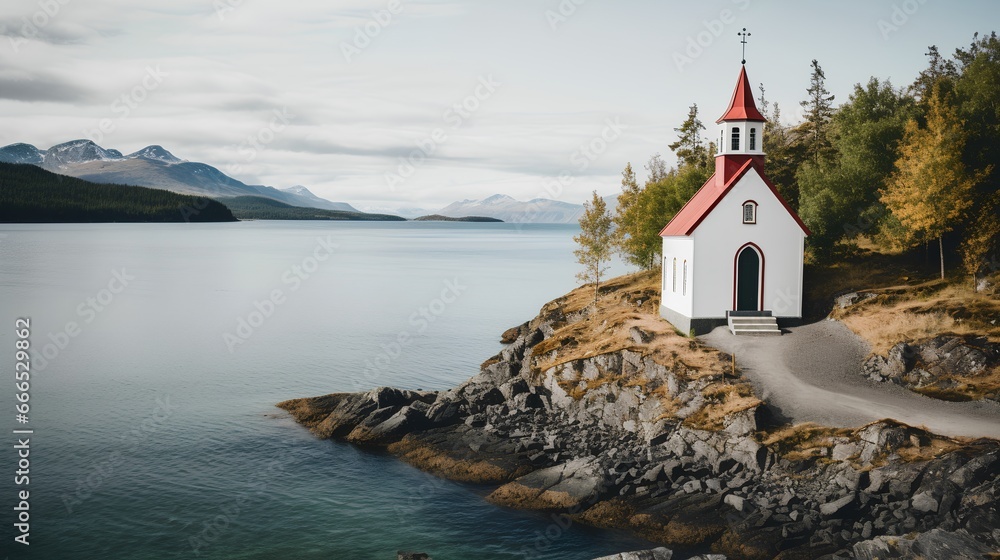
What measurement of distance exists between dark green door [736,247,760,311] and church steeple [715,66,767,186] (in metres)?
4.40

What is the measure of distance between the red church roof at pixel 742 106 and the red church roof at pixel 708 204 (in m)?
0.79

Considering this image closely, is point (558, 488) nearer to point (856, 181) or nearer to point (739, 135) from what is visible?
point (739, 135)

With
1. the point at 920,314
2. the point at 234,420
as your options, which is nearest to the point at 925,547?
the point at 920,314

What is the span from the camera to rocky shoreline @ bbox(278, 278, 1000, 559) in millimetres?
20000

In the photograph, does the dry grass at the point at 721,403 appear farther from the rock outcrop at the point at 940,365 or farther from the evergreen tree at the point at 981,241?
the evergreen tree at the point at 981,241

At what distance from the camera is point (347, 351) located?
167ft

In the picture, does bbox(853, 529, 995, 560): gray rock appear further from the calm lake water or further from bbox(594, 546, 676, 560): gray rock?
the calm lake water

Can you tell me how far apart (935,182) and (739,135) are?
9821 millimetres

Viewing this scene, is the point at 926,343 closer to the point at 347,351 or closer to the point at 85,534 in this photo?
the point at 85,534

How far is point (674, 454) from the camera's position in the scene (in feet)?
84.4

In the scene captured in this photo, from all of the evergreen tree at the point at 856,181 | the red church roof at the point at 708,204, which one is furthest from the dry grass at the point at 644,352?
the evergreen tree at the point at 856,181

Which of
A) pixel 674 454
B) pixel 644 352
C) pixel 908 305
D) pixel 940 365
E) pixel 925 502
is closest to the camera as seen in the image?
pixel 925 502

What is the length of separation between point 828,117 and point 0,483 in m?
74.1

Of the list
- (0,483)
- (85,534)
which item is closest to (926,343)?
(85,534)
